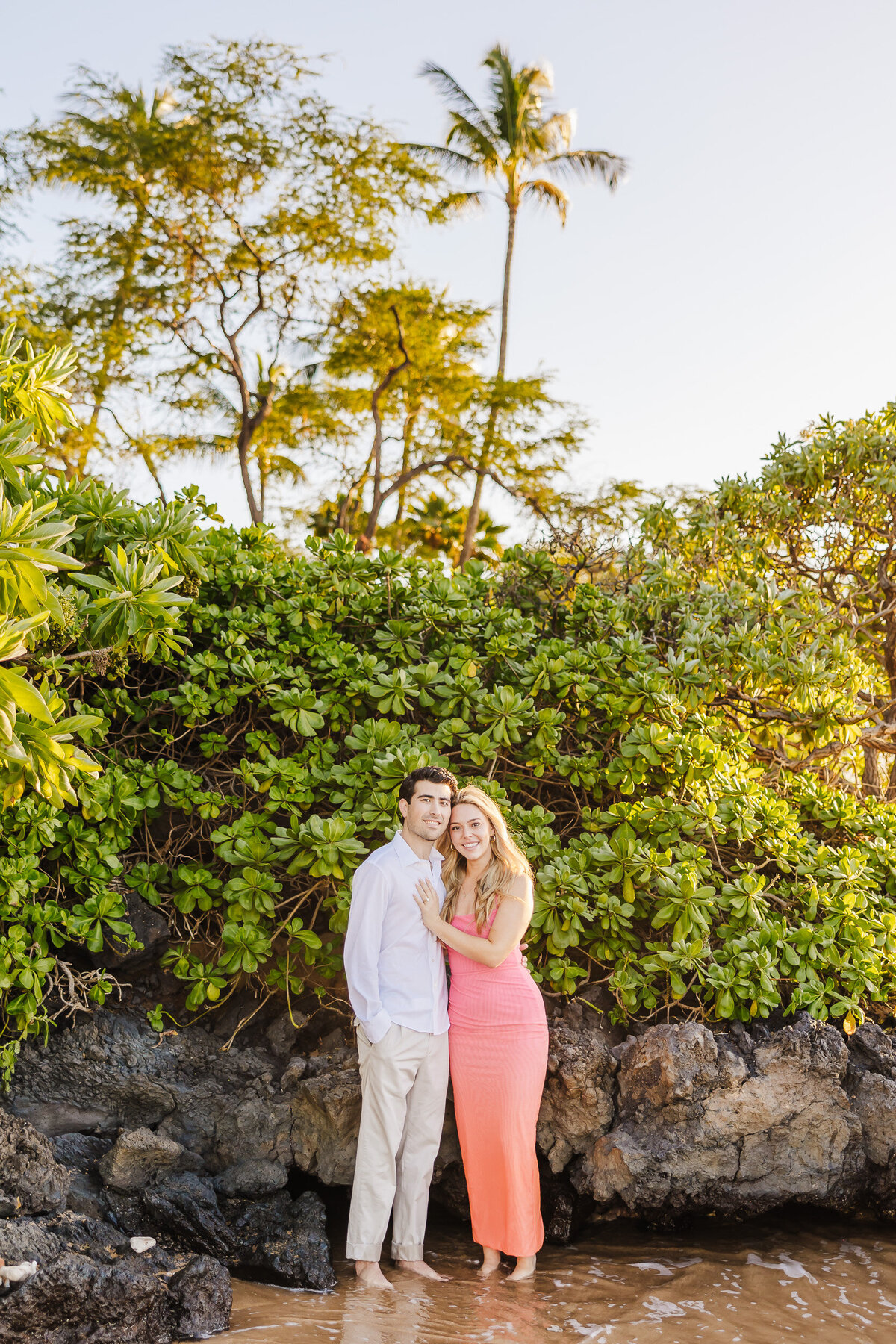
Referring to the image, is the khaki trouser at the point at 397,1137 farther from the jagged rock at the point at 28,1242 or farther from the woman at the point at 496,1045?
the jagged rock at the point at 28,1242

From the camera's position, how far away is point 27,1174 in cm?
366

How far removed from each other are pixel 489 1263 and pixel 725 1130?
4.02 feet

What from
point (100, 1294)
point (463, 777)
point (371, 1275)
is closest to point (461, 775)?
point (463, 777)

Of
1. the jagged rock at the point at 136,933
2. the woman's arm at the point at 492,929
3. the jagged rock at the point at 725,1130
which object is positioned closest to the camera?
the woman's arm at the point at 492,929

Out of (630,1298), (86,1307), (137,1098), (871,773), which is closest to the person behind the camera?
(86,1307)

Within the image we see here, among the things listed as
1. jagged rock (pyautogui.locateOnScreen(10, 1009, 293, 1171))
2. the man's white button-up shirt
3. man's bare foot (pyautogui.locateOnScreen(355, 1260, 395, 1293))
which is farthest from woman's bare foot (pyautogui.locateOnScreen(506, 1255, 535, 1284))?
jagged rock (pyautogui.locateOnScreen(10, 1009, 293, 1171))

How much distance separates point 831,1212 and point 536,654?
3264 millimetres

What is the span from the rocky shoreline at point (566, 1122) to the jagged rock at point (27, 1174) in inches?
11.8

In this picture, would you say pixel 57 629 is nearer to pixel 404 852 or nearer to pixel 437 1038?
pixel 404 852

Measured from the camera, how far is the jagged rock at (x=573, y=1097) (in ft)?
14.2

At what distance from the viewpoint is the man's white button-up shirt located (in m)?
3.95

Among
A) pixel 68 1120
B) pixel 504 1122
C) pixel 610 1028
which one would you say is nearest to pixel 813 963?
pixel 610 1028

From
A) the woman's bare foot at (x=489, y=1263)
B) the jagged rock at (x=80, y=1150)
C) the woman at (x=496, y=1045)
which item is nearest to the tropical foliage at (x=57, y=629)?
the jagged rock at (x=80, y=1150)

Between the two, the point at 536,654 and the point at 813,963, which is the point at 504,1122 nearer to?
the point at 813,963
